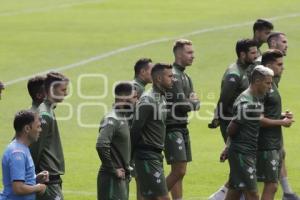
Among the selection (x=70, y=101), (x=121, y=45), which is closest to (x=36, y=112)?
(x=70, y=101)

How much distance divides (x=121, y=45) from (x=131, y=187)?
12.0 m

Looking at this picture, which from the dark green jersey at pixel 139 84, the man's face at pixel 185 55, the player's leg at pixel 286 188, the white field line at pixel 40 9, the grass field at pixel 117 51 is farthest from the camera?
the white field line at pixel 40 9

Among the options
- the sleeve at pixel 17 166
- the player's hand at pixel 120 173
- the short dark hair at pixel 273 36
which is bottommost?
the player's hand at pixel 120 173

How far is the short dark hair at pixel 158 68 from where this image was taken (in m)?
13.3

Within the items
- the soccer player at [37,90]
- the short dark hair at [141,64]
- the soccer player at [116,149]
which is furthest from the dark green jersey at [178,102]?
the soccer player at [37,90]

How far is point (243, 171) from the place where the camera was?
13219 mm

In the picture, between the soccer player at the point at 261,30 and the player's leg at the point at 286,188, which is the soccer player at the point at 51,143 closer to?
the player's leg at the point at 286,188

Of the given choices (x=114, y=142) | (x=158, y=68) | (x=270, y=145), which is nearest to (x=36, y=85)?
(x=114, y=142)

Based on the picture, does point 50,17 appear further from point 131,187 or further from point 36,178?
point 36,178

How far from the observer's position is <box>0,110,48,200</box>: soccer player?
10625 millimetres

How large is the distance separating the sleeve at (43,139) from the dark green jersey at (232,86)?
142 inches

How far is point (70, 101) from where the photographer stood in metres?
22.3

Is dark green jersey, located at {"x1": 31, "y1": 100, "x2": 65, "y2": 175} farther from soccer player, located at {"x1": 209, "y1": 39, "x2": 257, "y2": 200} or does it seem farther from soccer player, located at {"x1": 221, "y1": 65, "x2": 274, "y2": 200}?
soccer player, located at {"x1": 209, "y1": 39, "x2": 257, "y2": 200}

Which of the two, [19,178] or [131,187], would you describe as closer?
[19,178]
